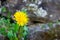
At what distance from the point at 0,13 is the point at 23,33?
1.35 metres

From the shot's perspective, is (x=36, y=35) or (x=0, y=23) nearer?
(x=36, y=35)

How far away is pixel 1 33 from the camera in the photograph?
111 inches

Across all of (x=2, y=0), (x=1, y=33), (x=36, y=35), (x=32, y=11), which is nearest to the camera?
(x=36, y=35)

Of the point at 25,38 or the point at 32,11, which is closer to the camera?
the point at 25,38

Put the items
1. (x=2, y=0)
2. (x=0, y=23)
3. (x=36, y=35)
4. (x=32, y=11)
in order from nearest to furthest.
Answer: (x=36, y=35), (x=0, y=23), (x=32, y=11), (x=2, y=0)

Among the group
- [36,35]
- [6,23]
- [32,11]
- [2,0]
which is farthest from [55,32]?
[2,0]

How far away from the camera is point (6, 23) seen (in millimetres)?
3203

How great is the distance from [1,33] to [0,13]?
1197mm

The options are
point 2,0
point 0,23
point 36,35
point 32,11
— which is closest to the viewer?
point 36,35

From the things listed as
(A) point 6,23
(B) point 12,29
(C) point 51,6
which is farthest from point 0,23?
(C) point 51,6

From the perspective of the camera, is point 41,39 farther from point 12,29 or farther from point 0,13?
point 0,13

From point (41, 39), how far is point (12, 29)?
446 millimetres

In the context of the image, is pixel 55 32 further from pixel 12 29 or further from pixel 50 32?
pixel 12 29

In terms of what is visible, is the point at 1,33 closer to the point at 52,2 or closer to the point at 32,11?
the point at 32,11
